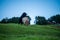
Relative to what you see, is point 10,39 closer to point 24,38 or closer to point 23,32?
point 24,38

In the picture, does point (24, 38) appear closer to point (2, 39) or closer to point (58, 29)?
point (2, 39)

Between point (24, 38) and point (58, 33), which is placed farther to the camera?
point (58, 33)

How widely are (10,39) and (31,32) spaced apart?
3129mm

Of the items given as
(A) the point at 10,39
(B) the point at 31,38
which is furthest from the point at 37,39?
(A) the point at 10,39

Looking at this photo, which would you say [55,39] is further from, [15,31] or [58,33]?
[15,31]

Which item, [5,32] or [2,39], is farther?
[5,32]

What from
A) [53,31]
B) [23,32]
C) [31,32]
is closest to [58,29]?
[53,31]

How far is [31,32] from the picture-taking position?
1227 cm

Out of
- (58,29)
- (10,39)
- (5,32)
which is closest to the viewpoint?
(10,39)

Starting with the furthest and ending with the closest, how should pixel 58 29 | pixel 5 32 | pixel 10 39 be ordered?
pixel 58 29 → pixel 5 32 → pixel 10 39

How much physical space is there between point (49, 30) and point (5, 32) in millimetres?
4581

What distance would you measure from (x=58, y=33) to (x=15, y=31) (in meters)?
4.29

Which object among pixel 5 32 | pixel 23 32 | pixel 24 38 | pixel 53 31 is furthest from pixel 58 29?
pixel 5 32

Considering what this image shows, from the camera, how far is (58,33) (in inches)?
472
